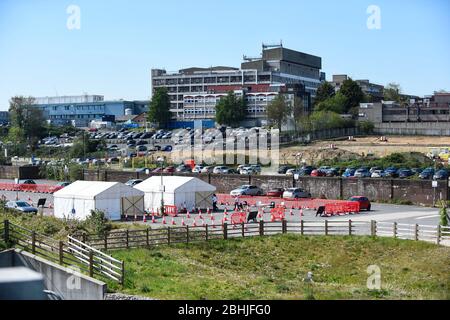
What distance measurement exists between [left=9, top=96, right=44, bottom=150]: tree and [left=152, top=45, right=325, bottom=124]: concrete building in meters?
32.4

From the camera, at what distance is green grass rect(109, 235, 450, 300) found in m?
19.8

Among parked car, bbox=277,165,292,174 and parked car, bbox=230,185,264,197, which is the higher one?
parked car, bbox=277,165,292,174

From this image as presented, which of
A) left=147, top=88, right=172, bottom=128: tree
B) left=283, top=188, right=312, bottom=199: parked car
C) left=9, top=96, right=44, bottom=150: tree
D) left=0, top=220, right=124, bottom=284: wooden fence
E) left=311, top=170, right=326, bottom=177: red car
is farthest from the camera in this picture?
left=147, top=88, right=172, bottom=128: tree

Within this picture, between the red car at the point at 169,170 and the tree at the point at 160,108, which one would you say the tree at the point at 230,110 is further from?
the red car at the point at 169,170

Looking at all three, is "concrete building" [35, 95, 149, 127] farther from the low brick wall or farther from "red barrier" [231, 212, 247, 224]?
"red barrier" [231, 212, 247, 224]

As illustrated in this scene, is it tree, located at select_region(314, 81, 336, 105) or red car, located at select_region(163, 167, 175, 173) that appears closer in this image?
red car, located at select_region(163, 167, 175, 173)

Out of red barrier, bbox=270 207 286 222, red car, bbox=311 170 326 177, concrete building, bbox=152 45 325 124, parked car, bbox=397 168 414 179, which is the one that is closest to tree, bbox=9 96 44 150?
concrete building, bbox=152 45 325 124

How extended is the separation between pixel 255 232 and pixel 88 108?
148259 mm

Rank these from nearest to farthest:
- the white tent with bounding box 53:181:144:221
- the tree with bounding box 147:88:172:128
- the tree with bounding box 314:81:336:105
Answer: the white tent with bounding box 53:181:144:221 < the tree with bounding box 147:88:172:128 < the tree with bounding box 314:81:336:105

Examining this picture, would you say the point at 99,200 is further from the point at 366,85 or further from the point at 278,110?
the point at 366,85

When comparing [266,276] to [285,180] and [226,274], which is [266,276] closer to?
[226,274]

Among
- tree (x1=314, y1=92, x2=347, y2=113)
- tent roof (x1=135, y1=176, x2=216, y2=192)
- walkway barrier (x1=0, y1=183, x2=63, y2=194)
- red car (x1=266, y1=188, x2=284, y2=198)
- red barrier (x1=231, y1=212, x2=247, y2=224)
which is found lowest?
walkway barrier (x1=0, y1=183, x2=63, y2=194)

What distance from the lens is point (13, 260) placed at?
21.8m
